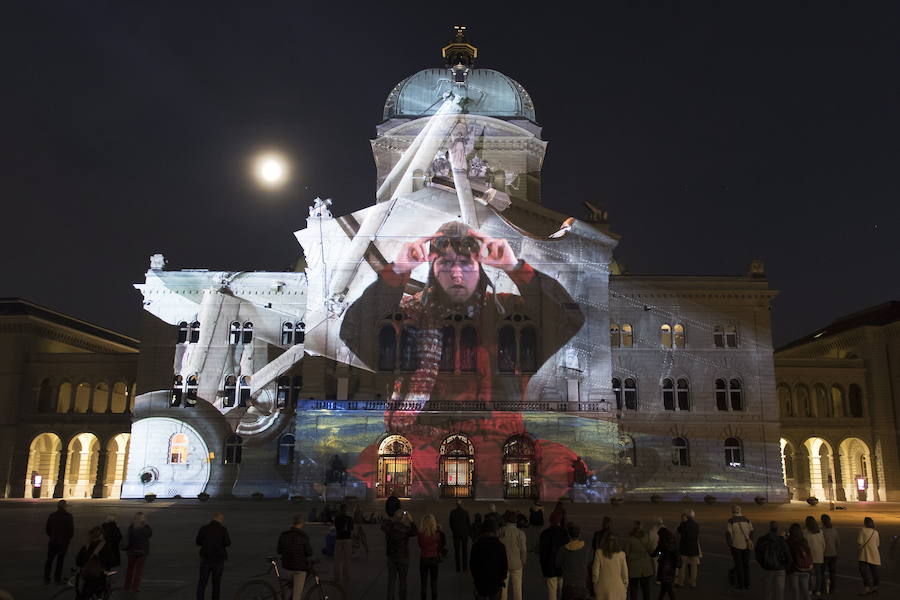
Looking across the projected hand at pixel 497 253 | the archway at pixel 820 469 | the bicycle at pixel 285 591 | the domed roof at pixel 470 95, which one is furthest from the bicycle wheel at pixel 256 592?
the archway at pixel 820 469

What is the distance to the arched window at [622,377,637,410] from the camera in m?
47.2

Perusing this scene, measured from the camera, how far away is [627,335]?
48.0 m

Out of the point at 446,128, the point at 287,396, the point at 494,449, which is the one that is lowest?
the point at 494,449

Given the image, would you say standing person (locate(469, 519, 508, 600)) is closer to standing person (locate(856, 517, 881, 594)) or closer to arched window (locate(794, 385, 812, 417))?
standing person (locate(856, 517, 881, 594))

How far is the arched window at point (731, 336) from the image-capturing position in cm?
4840

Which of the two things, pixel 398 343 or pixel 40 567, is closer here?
pixel 40 567

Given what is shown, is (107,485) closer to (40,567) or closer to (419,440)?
(419,440)

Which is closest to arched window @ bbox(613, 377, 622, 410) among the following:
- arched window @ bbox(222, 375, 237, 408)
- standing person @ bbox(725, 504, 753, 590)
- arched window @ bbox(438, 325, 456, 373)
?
arched window @ bbox(438, 325, 456, 373)

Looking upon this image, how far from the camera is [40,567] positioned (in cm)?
1867

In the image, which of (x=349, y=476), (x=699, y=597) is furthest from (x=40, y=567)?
(x=349, y=476)

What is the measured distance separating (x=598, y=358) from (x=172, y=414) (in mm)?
25537

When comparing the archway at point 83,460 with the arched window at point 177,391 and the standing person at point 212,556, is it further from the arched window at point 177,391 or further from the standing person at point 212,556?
the standing person at point 212,556

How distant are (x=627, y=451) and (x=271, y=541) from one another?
27.8m

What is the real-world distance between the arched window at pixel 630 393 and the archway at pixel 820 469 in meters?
14.0
